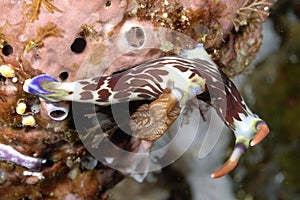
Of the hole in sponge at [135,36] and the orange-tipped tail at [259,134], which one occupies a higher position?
the hole in sponge at [135,36]

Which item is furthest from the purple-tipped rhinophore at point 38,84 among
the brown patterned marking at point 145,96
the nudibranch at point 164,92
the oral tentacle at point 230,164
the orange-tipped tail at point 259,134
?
the orange-tipped tail at point 259,134

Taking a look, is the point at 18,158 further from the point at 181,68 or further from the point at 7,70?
the point at 181,68

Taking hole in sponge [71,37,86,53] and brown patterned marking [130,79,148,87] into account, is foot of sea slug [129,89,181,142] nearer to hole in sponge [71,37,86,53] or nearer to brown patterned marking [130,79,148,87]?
brown patterned marking [130,79,148,87]

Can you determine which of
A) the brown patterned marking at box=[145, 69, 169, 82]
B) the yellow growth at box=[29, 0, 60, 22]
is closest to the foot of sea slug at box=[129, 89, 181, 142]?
the brown patterned marking at box=[145, 69, 169, 82]

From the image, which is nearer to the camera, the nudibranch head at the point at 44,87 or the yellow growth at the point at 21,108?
the nudibranch head at the point at 44,87

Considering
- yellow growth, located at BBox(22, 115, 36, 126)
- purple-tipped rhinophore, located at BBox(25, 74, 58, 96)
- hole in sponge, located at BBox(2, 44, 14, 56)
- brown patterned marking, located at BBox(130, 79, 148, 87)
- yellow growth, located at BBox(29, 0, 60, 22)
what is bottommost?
yellow growth, located at BBox(22, 115, 36, 126)

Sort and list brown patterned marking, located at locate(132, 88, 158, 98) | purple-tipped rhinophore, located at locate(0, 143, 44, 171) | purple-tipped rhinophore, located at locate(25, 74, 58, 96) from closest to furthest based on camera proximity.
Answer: purple-tipped rhinophore, located at locate(25, 74, 58, 96), brown patterned marking, located at locate(132, 88, 158, 98), purple-tipped rhinophore, located at locate(0, 143, 44, 171)

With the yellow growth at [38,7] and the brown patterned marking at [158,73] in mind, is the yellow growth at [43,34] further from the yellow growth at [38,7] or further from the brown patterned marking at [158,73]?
the brown patterned marking at [158,73]
